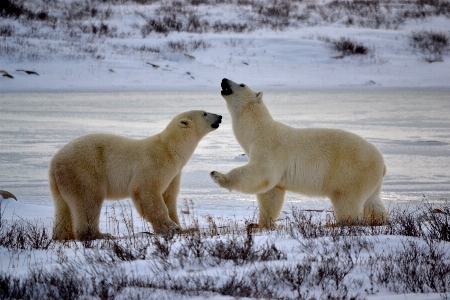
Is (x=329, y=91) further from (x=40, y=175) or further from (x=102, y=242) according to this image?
(x=102, y=242)

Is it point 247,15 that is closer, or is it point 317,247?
point 317,247

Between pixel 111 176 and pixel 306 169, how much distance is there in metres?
1.57

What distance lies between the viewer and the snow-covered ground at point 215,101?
5.45 metres

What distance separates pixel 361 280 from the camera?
316 centimetres

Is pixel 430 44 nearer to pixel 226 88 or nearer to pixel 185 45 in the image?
pixel 185 45

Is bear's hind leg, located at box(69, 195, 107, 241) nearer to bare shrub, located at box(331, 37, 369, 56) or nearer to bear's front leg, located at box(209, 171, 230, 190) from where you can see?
bear's front leg, located at box(209, 171, 230, 190)

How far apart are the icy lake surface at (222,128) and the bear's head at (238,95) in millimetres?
1048

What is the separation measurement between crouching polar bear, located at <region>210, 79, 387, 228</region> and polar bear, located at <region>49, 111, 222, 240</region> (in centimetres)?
47

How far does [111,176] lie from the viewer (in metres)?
4.66

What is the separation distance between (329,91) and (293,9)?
12435 millimetres

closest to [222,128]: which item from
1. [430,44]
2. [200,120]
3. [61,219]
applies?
[200,120]

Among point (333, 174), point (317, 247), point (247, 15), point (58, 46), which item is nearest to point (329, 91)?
point (58, 46)

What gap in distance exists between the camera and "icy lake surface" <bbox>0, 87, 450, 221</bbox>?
6836 mm

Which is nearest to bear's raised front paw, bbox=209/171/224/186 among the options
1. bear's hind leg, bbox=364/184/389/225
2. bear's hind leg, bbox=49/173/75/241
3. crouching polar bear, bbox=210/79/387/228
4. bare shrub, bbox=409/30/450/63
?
crouching polar bear, bbox=210/79/387/228
